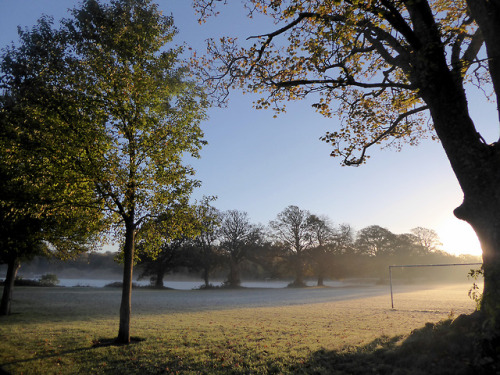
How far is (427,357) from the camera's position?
16.7 feet

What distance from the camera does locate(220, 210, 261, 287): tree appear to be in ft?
175

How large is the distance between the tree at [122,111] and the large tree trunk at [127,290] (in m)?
0.03

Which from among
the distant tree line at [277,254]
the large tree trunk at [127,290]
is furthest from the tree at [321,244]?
the large tree trunk at [127,290]

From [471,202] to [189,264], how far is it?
1980 inches

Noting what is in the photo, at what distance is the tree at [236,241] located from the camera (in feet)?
175

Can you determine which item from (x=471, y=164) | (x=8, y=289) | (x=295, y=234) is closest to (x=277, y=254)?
(x=295, y=234)

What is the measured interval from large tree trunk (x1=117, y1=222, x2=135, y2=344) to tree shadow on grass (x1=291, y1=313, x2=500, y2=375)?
18.2 feet

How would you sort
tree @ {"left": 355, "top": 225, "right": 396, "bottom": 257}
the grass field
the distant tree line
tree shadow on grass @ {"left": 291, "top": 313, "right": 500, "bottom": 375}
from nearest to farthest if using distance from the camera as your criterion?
tree shadow on grass @ {"left": 291, "top": 313, "right": 500, "bottom": 375} → the grass field → the distant tree line → tree @ {"left": 355, "top": 225, "right": 396, "bottom": 257}

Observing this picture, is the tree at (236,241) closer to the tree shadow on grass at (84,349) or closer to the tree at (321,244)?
the tree at (321,244)

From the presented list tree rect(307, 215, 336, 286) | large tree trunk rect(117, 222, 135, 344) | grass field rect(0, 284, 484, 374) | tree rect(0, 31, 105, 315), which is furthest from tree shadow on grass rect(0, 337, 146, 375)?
tree rect(307, 215, 336, 286)

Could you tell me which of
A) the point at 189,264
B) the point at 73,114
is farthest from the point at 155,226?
the point at 189,264

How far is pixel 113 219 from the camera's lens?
9836mm

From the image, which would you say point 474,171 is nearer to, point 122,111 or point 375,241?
point 122,111

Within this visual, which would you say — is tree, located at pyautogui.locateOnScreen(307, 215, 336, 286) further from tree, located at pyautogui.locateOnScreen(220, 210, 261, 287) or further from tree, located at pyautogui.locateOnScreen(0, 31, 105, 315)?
tree, located at pyautogui.locateOnScreen(0, 31, 105, 315)
